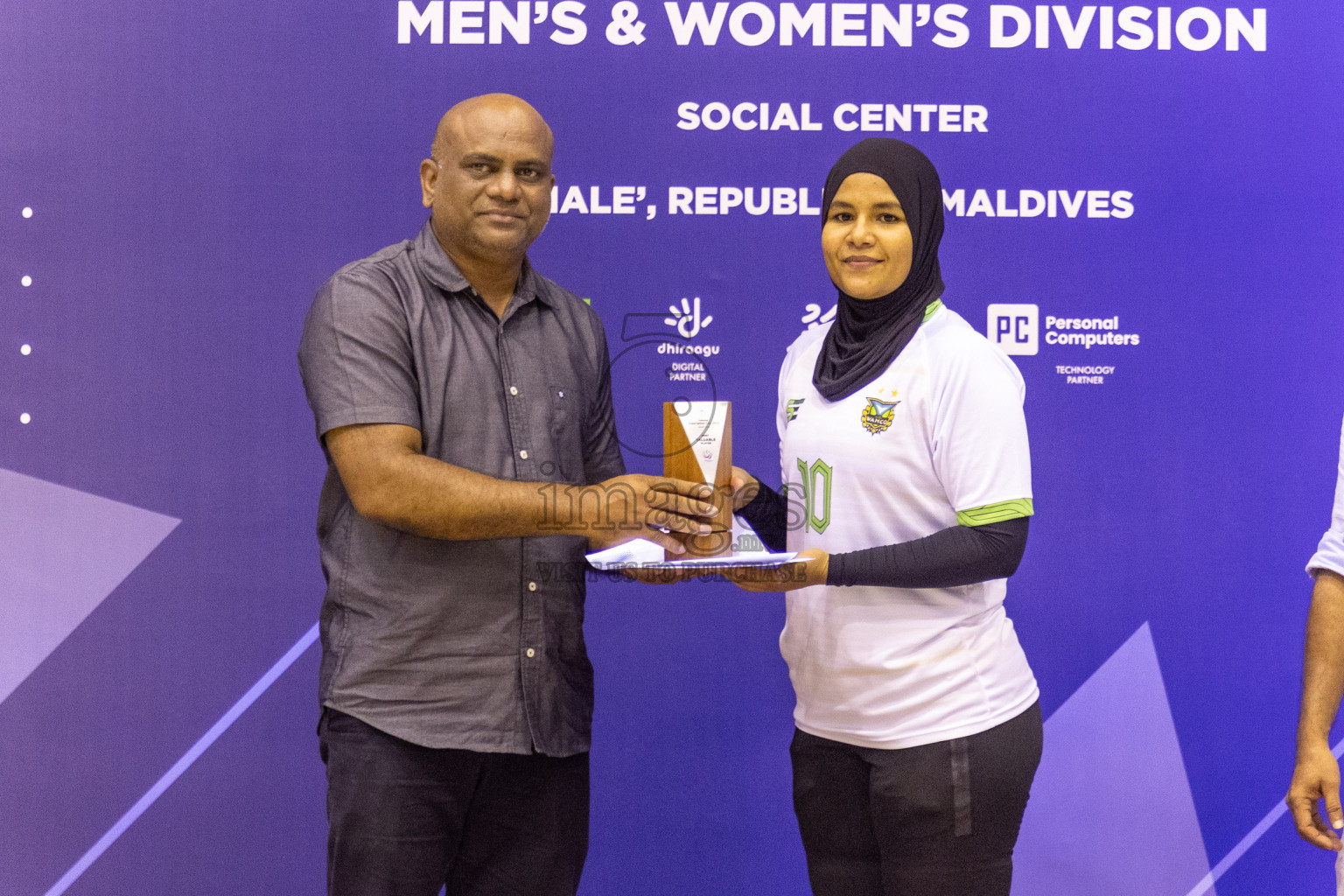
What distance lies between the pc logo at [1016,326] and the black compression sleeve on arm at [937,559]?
111 cm

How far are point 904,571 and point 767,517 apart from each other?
368 millimetres

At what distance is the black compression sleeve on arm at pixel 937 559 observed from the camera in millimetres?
1588

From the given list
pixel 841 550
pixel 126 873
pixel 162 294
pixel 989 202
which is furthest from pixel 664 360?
pixel 126 873

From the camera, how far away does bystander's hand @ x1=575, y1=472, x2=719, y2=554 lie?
1.67 meters

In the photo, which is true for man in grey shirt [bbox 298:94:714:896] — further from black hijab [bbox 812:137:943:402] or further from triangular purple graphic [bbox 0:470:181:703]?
triangular purple graphic [bbox 0:470:181:703]

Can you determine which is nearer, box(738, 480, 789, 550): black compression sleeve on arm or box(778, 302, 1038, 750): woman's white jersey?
box(778, 302, 1038, 750): woman's white jersey

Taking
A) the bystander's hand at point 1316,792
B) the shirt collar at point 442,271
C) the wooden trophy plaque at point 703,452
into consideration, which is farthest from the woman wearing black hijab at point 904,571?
the shirt collar at point 442,271

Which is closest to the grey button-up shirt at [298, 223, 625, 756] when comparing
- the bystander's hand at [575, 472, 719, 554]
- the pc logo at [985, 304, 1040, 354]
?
the bystander's hand at [575, 472, 719, 554]

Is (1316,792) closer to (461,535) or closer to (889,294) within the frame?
(889,294)

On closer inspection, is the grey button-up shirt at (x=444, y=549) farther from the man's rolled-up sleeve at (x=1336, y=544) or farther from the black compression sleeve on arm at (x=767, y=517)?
the man's rolled-up sleeve at (x=1336, y=544)

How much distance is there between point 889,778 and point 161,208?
2113mm

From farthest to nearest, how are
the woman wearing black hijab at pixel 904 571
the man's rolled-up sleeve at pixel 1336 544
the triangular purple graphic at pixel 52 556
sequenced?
the triangular purple graphic at pixel 52 556, the woman wearing black hijab at pixel 904 571, the man's rolled-up sleeve at pixel 1336 544

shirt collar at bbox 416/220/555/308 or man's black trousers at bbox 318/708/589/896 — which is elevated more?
shirt collar at bbox 416/220/555/308

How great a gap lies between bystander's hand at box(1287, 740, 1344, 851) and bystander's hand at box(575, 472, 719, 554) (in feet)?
3.05
